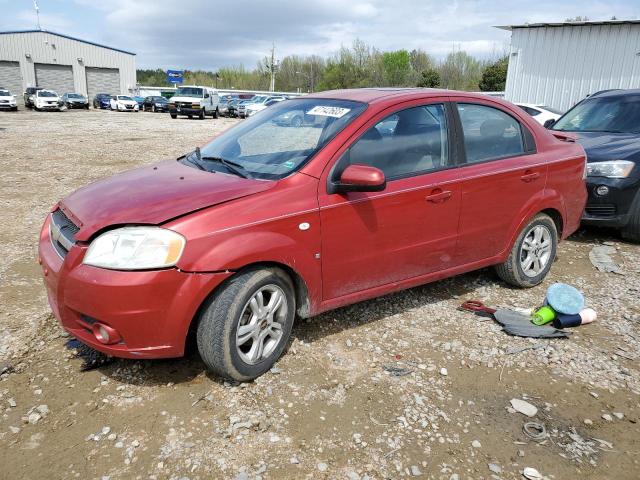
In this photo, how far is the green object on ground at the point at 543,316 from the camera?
3.97 metres

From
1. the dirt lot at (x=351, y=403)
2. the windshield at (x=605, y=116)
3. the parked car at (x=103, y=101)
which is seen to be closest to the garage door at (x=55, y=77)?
the parked car at (x=103, y=101)

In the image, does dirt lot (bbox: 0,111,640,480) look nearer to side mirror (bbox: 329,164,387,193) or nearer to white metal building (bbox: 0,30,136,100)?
side mirror (bbox: 329,164,387,193)

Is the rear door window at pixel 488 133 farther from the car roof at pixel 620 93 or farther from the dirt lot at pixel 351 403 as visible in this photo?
the car roof at pixel 620 93

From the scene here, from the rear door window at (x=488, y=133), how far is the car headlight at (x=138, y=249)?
2.37 m

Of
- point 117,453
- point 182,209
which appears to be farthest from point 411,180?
point 117,453

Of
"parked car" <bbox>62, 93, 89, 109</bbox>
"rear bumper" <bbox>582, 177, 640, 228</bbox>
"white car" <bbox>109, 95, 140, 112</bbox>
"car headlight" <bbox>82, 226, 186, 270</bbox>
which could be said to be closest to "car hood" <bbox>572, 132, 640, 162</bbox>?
"rear bumper" <bbox>582, 177, 640, 228</bbox>

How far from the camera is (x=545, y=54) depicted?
64.8ft

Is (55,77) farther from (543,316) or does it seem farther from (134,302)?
(543,316)

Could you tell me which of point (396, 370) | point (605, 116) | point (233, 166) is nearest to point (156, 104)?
point (605, 116)

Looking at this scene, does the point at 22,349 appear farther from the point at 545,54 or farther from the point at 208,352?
the point at 545,54

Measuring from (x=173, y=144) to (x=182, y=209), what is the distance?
14081 millimetres

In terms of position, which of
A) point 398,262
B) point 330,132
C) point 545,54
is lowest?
point 398,262

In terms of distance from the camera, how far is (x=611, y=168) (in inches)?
233

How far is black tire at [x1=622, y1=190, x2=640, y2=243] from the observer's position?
5910 mm
